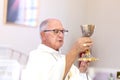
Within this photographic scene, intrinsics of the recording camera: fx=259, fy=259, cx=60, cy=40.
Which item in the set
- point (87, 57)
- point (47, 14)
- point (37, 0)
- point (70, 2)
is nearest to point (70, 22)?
point (70, 2)

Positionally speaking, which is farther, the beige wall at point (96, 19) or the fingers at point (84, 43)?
the beige wall at point (96, 19)

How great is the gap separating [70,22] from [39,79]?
136 centimetres

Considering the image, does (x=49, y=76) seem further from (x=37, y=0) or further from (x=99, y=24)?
(x=99, y=24)

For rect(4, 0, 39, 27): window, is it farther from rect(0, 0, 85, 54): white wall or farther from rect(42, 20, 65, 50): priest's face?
rect(42, 20, 65, 50): priest's face

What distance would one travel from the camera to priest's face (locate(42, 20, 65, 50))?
1373 mm

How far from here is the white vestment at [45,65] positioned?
1.16 m

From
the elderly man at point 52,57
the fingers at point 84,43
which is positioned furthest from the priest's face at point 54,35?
the fingers at point 84,43

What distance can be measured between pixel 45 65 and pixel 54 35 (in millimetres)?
213

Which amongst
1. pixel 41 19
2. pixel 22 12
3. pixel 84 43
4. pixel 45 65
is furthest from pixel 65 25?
pixel 84 43

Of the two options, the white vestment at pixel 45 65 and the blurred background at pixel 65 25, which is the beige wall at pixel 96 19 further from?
the white vestment at pixel 45 65

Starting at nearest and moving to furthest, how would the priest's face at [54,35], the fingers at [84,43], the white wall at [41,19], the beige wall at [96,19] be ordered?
the fingers at [84,43], the priest's face at [54,35], the white wall at [41,19], the beige wall at [96,19]

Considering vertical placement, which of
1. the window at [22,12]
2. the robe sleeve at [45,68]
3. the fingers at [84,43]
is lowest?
the robe sleeve at [45,68]

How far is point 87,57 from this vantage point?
134 cm

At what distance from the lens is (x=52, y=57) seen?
1.32 metres
